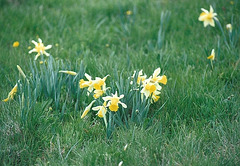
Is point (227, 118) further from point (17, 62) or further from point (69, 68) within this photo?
point (17, 62)

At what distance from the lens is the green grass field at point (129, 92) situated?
194cm

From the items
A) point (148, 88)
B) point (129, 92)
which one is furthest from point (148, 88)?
point (129, 92)

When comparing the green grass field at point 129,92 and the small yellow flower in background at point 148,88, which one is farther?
the small yellow flower in background at point 148,88

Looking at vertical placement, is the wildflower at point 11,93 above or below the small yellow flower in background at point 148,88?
below

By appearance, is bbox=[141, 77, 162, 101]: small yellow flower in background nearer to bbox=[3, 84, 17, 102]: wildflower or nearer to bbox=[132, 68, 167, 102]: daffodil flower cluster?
bbox=[132, 68, 167, 102]: daffodil flower cluster

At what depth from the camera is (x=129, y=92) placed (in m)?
2.23

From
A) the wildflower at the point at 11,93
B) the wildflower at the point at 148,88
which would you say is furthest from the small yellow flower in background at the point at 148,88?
the wildflower at the point at 11,93

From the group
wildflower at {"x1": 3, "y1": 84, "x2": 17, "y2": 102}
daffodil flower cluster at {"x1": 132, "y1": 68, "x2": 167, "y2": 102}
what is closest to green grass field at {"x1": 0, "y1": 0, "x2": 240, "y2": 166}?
wildflower at {"x1": 3, "y1": 84, "x2": 17, "y2": 102}

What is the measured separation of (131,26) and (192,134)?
6.75 ft

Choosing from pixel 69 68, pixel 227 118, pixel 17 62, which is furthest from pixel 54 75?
pixel 227 118

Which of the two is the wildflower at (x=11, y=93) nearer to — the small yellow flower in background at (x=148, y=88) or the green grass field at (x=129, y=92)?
the green grass field at (x=129, y=92)

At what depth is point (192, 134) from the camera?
199 cm

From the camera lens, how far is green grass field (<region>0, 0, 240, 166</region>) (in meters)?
1.94

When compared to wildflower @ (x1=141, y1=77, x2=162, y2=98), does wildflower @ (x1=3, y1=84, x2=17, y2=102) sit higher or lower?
lower
